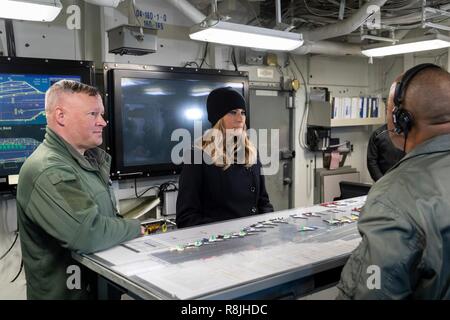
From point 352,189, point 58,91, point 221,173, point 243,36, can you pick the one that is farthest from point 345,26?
point 58,91

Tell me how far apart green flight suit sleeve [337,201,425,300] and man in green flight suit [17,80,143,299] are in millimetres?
905

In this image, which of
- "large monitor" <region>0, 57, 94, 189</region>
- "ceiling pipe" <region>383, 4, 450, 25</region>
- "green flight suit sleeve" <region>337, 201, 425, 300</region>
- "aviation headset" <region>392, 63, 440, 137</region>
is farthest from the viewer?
"ceiling pipe" <region>383, 4, 450, 25</region>

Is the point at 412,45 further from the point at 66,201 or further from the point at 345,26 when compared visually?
the point at 66,201

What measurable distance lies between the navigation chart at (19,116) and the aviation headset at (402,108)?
2.35 meters

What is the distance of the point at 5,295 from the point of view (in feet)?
9.78

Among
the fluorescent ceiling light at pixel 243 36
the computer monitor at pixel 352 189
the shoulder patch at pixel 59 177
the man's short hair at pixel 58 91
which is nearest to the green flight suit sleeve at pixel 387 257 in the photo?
the shoulder patch at pixel 59 177

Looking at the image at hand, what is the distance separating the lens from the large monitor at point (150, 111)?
10.4 feet

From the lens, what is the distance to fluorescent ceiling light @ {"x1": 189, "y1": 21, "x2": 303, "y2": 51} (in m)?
2.48

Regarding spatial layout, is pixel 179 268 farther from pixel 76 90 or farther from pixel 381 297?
pixel 76 90

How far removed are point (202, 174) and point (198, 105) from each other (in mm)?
1548

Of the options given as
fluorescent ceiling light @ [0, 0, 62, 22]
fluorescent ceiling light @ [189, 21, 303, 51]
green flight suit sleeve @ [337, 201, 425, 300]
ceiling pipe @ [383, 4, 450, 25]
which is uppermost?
ceiling pipe @ [383, 4, 450, 25]

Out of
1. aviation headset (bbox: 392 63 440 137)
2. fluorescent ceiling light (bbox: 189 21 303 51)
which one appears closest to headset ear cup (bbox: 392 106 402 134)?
aviation headset (bbox: 392 63 440 137)

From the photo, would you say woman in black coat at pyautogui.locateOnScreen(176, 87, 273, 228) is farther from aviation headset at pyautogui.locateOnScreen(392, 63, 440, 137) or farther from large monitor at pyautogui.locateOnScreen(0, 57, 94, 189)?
large monitor at pyautogui.locateOnScreen(0, 57, 94, 189)

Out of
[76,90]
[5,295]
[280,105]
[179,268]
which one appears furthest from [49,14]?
[280,105]
